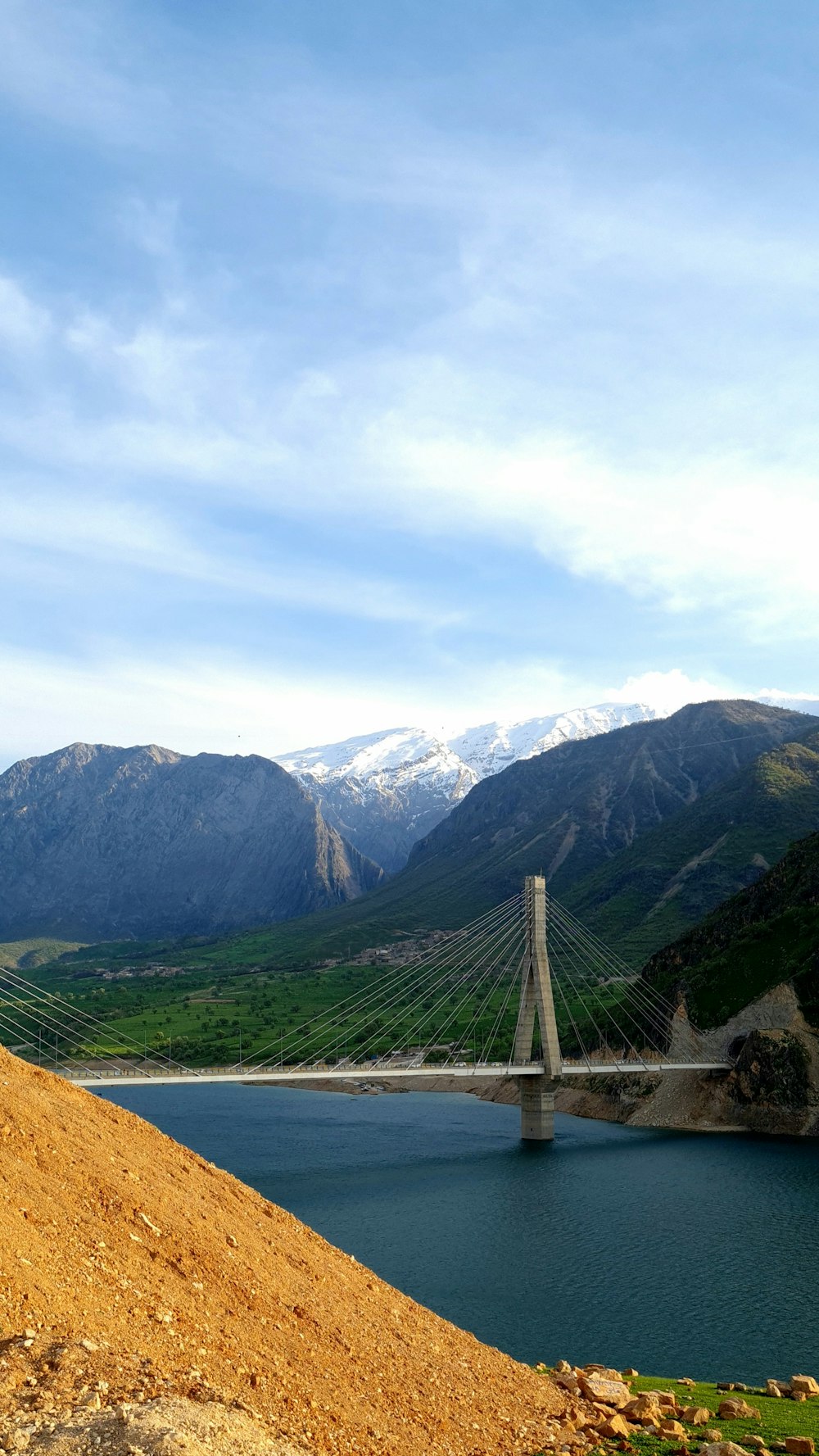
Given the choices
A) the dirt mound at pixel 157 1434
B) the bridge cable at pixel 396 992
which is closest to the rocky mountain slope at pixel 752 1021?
the bridge cable at pixel 396 992

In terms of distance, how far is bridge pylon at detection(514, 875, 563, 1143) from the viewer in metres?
78.6

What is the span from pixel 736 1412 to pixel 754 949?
8109cm

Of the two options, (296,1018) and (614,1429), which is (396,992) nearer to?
(296,1018)

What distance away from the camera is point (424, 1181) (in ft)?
207

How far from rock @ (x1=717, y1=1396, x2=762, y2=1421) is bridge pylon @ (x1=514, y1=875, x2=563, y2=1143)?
2294 inches

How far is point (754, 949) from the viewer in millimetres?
97500

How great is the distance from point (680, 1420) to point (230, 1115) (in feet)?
247

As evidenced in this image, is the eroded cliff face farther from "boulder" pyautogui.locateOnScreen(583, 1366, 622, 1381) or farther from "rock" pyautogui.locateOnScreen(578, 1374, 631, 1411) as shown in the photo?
"rock" pyautogui.locateOnScreen(578, 1374, 631, 1411)

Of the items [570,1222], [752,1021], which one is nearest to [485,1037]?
[752,1021]

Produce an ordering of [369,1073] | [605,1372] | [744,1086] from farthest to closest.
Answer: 1. [744,1086]
2. [369,1073]
3. [605,1372]

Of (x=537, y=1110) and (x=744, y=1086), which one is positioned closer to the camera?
(x=537, y=1110)

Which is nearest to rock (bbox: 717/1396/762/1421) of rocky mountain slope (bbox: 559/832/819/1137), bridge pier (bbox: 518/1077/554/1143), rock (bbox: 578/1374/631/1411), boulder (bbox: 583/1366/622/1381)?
rock (bbox: 578/1374/631/1411)

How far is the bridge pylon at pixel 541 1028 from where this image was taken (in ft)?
258

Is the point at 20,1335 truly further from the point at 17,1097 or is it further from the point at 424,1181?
the point at 424,1181
